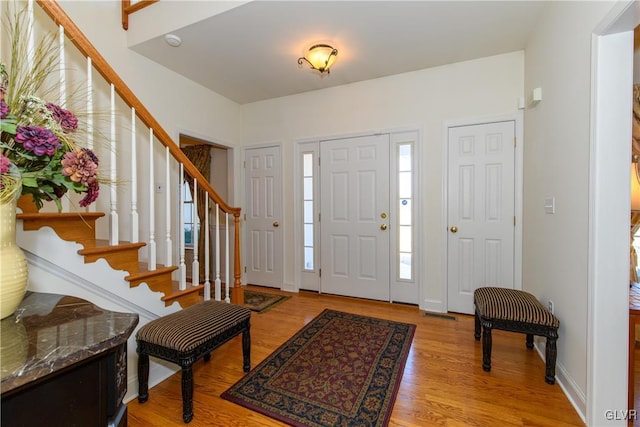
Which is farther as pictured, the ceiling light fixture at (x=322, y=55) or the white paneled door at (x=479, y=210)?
the white paneled door at (x=479, y=210)

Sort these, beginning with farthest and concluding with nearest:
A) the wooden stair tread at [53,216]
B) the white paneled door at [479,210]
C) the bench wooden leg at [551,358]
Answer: the white paneled door at [479,210]
the bench wooden leg at [551,358]
the wooden stair tread at [53,216]

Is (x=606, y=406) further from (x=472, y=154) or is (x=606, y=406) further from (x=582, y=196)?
(x=472, y=154)

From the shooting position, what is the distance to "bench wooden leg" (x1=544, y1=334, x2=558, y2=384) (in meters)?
1.79

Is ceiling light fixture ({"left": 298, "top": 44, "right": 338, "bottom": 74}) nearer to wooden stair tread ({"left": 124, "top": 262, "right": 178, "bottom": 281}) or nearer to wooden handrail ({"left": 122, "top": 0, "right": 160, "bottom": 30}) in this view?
wooden handrail ({"left": 122, "top": 0, "right": 160, "bottom": 30})

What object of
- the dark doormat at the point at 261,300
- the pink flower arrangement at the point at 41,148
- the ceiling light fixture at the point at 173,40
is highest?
the ceiling light fixture at the point at 173,40

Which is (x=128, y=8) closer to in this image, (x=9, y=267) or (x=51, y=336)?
(x=9, y=267)

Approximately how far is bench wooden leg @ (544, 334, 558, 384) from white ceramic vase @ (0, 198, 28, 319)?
8.68ft

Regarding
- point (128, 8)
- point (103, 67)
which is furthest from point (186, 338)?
point (128, 8)

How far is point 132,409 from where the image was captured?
163cm

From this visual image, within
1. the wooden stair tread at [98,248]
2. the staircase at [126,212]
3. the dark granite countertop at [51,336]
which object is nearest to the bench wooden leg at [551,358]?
the dark granite countertop at [51,336]

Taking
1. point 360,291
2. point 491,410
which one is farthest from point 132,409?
point 360,291

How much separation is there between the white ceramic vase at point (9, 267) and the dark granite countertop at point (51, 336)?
0.05 metres

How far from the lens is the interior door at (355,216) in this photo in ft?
11.0

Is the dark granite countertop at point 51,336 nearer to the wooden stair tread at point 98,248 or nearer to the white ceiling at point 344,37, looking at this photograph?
the wooden stair tread at point 98,248
